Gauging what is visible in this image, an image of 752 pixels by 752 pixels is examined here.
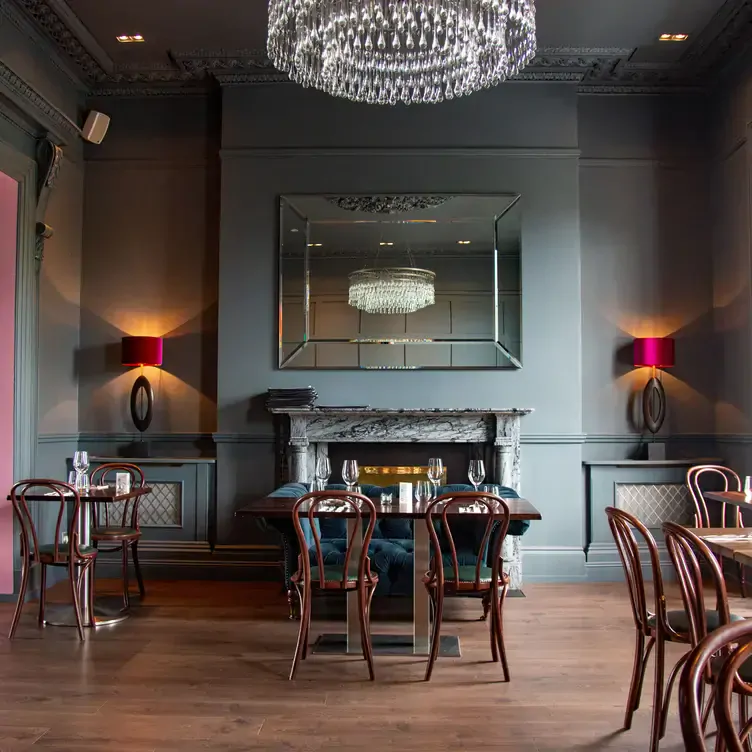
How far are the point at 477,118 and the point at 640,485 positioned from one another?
3118mm

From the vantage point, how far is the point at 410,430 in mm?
5805

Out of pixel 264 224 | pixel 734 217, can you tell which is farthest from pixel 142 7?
pixel 734 217

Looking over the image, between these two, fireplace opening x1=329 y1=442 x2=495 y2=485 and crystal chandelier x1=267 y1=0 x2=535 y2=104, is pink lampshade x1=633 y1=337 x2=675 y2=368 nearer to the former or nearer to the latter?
fireplace opening x1=329 y1=442 x2=495 y2=485

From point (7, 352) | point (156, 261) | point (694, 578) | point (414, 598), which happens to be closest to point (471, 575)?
point (414, 598)

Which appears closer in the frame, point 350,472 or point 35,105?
point 350,472

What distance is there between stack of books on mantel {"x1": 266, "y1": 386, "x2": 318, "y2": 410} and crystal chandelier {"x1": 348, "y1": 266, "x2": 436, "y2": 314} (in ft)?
2.63

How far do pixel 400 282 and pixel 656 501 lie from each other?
102 inches

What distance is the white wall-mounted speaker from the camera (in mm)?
5980

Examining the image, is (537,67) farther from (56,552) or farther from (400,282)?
(56,552)

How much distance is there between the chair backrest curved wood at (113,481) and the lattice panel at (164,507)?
5.2 inches

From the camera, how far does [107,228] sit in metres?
6.36

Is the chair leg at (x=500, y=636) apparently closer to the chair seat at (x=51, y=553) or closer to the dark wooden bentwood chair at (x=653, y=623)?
the dark wooden bentwood chair at (x=653, y=623)

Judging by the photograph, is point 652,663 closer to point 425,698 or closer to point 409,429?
point 425,698

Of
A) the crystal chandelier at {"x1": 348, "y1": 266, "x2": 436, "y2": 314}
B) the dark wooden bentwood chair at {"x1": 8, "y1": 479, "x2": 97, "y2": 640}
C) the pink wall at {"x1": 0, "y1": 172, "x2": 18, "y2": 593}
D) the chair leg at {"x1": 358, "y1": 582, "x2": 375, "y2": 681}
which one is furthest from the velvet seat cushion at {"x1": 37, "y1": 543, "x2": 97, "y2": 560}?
the crystal chandelier at {"x1": 348, "y1": 266, "x2": 436, "y2": 314}
